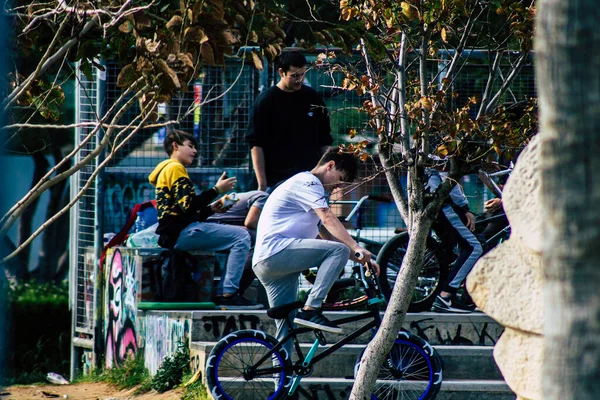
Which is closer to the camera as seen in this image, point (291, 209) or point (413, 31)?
point (413, 31)

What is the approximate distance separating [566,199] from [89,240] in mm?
9541

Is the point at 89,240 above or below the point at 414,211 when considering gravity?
below

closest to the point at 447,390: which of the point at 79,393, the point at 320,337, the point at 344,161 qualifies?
the point at 320,337

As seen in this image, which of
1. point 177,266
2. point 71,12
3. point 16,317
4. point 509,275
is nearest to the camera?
point 509,275

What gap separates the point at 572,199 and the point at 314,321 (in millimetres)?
5283

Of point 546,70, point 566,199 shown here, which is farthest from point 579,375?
point 546,70

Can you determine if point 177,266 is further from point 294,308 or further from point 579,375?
point 579,375

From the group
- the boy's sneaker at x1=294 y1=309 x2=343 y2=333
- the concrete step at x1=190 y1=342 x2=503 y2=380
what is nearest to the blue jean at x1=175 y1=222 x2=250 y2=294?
the concrete step at x1=190 y1=342 x2=503 y2=380

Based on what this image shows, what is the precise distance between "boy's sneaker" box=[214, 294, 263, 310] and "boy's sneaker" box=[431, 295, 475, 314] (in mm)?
1550

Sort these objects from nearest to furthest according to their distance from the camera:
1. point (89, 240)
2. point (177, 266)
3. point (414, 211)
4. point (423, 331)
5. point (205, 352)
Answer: point (414, 211)
point (205, 352)
point (423, 331)
point (177, 266)
point (89, 240)

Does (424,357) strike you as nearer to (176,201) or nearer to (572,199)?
(176,201)

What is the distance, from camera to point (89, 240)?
1134 cm

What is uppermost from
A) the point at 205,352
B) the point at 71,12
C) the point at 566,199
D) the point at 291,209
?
the point at 71,12

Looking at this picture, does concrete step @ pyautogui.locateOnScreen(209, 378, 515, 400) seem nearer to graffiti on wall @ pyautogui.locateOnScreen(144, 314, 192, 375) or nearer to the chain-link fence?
graffiti on wall @ pyautogui.locateOnScreen(144, 314, 192, 375)
